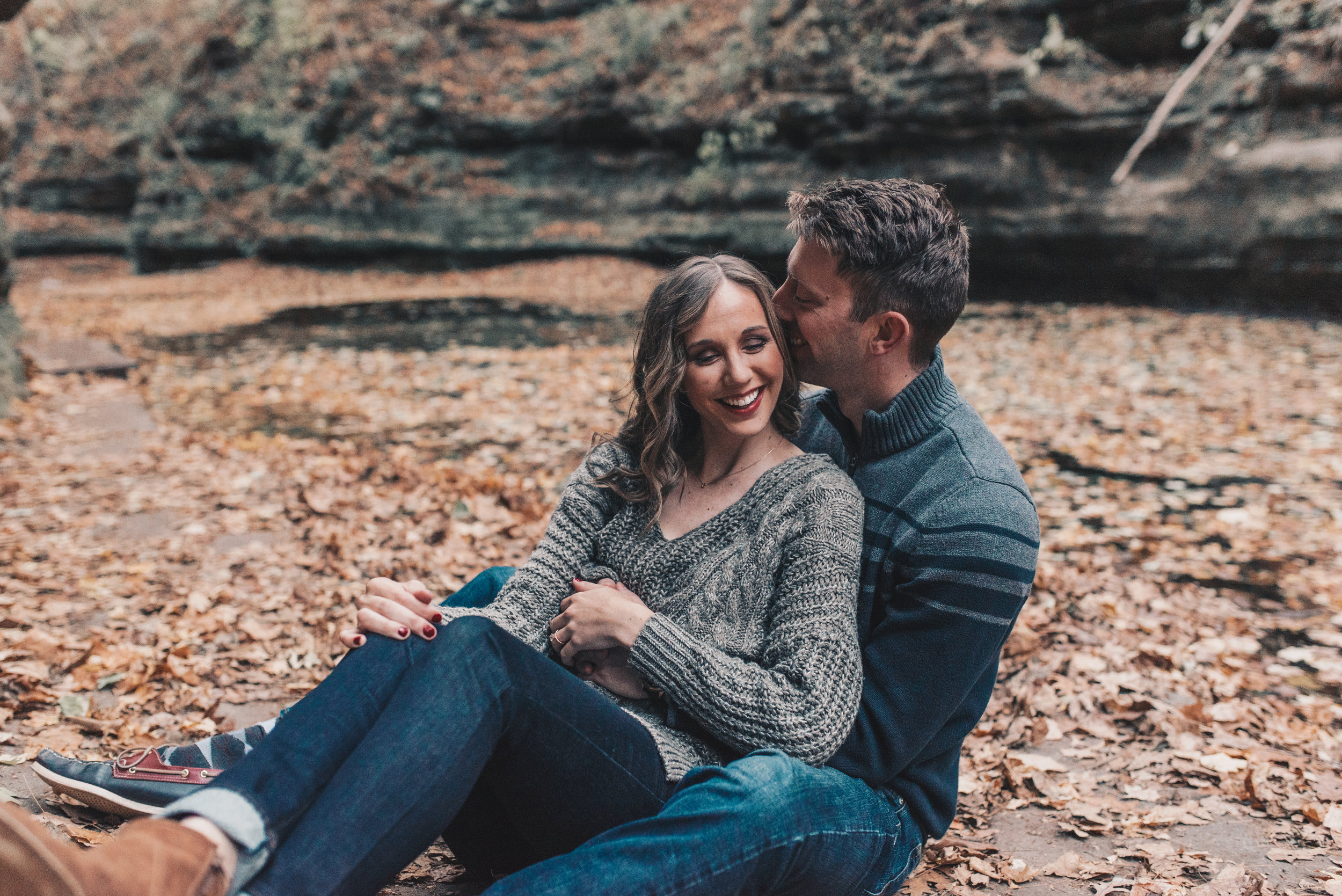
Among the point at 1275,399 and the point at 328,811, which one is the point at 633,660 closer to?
the point at 328,811

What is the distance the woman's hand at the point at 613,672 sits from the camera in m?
2.32

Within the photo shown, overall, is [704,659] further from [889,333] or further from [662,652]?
[889,333]

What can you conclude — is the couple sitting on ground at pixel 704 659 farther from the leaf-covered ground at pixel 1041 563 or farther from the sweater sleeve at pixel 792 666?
the leaf-covered ground at pixel 1041 563

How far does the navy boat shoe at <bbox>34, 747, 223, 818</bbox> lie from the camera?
2512mm

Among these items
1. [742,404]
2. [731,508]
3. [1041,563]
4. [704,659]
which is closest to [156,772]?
[704,659]

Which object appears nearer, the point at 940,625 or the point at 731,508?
the point at 940,625


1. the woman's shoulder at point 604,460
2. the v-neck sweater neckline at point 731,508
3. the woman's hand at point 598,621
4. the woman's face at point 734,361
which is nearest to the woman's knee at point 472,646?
the woman's hand at point 598,621

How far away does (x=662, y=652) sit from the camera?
212cm

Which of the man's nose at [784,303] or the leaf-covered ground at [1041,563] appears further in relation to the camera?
the leaf-covered ground at [1041,563]

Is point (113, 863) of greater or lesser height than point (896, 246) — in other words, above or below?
below

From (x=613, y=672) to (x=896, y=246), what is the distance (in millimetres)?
1353

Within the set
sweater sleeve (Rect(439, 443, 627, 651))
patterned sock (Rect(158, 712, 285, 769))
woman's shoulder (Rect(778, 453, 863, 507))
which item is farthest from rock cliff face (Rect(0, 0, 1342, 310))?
patterned sock (Rect(158, 712, 285, 769))

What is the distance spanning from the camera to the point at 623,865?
1.81 m

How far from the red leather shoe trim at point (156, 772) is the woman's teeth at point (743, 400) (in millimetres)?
1746
